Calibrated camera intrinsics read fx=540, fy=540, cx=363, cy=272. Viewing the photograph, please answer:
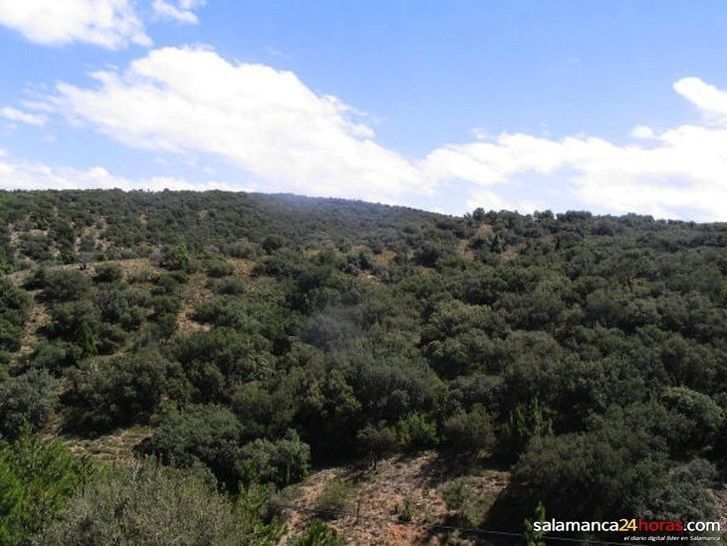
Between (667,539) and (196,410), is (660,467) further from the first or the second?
(196,410)

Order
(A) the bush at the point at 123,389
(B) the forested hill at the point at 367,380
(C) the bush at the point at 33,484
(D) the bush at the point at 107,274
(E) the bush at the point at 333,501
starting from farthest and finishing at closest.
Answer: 1. (D) the bush at the point at 107,274
2. (A) the bush at the point at 123,389
3. (E) the bush at the point at 333,501
4. (B) the forested hill at the point at 367,380
5. (C) the bush at the point at 33,484

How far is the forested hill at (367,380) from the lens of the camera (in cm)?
1319

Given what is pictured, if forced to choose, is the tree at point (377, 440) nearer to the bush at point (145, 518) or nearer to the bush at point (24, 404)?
the bush at point (145, 518)

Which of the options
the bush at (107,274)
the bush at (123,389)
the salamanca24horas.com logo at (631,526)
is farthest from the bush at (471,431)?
the bush at (107,274)

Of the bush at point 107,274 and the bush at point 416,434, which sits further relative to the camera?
the bush at point 107,274

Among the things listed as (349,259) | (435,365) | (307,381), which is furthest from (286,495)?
(349,259)

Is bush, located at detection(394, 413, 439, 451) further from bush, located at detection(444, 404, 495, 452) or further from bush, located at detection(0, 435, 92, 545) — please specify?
bush, located at detection(0, 435, 92, 545)

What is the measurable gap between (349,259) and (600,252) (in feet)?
53.7

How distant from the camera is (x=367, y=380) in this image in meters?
19.5

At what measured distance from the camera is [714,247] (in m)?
32.4

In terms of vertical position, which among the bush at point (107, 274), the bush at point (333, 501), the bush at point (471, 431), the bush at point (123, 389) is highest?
the bush at point (107, 274)

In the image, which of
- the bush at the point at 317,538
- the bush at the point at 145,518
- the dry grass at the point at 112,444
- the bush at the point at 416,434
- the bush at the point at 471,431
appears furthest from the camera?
the bush at the point at 416,434

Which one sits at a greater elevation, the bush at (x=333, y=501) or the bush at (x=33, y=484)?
→ the bush at (x=33, y=484)

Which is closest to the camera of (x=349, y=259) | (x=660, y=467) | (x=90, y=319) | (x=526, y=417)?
(x=660, y=467)
